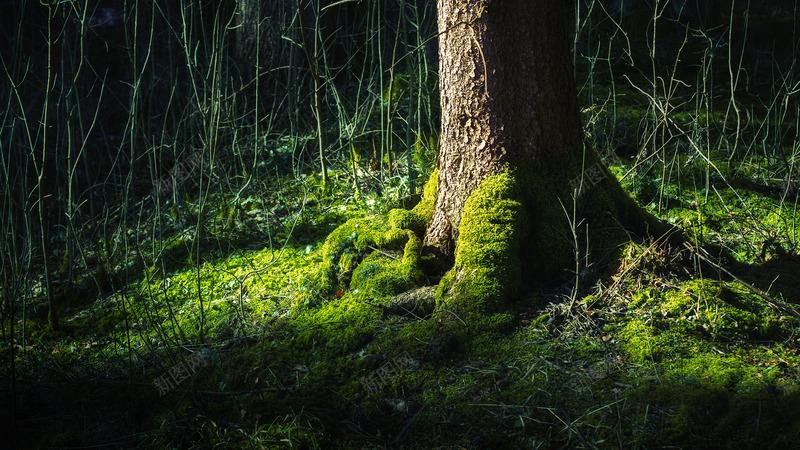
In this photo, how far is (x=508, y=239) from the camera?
125 inches

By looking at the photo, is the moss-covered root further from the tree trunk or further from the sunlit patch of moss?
the sunlit patch of moss

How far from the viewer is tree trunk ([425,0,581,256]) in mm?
3121

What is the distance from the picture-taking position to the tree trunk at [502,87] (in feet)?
10.2

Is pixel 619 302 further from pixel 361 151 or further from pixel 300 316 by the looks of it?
pixel 361 151

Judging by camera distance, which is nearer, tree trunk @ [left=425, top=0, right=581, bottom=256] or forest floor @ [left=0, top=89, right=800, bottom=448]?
forest floor @ [left=0, top=89, right=800, bottom=448]

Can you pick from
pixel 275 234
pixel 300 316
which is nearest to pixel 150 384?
pixel 300 316

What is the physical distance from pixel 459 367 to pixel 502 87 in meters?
1.46

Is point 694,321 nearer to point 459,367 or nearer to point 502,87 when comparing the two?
point 459,367

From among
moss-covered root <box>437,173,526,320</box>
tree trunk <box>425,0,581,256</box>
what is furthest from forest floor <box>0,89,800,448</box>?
tree trunk <box>425,0,581,256</box>

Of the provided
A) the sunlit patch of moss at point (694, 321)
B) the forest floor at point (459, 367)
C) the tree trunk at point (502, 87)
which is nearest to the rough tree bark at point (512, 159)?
the tree trunk at point (502, 87)

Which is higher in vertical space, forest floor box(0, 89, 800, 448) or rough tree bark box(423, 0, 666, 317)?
rough tree bark box(423, 0, 666, 317)

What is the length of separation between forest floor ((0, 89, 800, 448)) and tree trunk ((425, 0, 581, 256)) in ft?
2.34

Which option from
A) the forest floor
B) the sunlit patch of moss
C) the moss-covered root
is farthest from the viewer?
the moss-covered root

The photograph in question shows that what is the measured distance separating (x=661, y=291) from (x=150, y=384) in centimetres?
257
